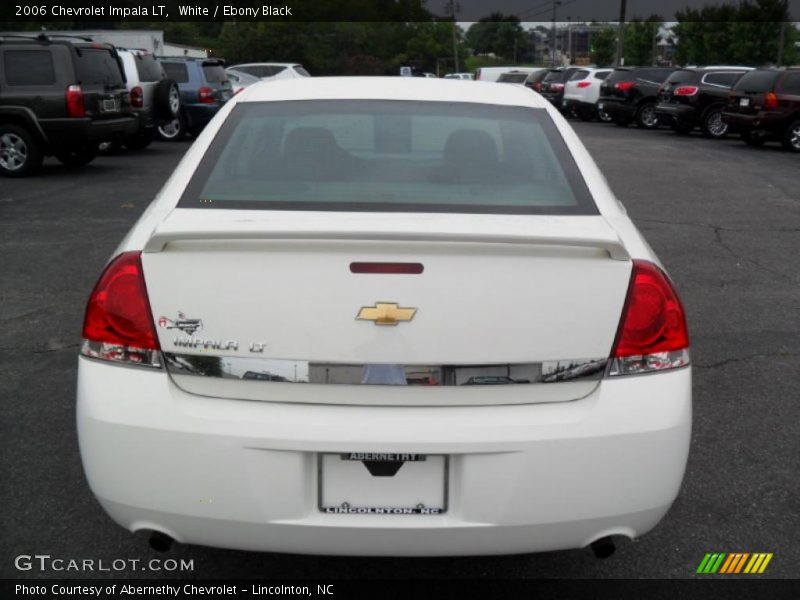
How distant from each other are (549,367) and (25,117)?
41.4 feet

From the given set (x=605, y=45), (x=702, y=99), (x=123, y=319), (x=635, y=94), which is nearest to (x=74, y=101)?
(x=123, y=319)

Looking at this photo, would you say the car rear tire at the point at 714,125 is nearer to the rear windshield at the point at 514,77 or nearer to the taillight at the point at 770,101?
the taillight at the point at 770,101

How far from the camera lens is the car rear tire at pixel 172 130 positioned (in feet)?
67.1

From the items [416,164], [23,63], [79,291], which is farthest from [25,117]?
[416,164]

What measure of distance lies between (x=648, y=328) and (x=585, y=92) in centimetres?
2947

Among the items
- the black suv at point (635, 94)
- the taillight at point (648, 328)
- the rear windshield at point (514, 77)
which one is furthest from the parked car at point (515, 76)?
the taillight at point (648, 328)

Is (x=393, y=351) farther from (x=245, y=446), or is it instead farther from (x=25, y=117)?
(x=25, y=117)

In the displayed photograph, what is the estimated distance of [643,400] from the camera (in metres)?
2.62

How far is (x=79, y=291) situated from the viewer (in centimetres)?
686

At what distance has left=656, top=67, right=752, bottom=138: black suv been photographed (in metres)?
23.0

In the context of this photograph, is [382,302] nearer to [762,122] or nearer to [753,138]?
[762,122]

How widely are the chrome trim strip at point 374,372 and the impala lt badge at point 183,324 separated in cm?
7

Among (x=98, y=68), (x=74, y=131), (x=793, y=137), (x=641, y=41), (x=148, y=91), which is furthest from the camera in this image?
(x=641, y=41)

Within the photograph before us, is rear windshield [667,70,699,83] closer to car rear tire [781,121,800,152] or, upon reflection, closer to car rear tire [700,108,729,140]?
car rear tire [700,108,729,140]
